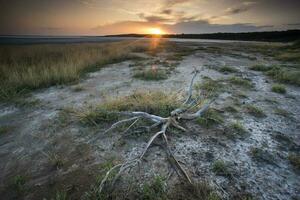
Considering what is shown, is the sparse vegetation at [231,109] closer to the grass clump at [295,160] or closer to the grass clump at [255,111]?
the grass clump at [255,111]

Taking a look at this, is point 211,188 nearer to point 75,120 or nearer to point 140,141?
point 140,141

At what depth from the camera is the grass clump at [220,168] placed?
220 centimetres

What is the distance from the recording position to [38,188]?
2.09 m

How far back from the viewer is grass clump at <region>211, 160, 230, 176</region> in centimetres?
220

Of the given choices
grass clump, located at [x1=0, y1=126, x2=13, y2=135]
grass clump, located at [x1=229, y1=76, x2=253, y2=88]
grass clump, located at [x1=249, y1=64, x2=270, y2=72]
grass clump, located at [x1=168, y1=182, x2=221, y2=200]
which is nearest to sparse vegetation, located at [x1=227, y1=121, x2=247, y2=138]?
grass clump, located at [x1=168, y1=182, x2=221, y2=200]

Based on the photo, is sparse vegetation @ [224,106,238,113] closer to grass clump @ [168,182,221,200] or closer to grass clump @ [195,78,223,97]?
grass clump @ [195,78,223,97]

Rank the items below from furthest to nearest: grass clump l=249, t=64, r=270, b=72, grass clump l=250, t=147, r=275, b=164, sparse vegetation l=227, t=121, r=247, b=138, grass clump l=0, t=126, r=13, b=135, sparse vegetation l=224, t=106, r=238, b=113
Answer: grass clump l=249, t=64, r=270, b=72 → sparse vegetation l=224, t=106, r=238, b=113 → grass clump l=0, t=126, r=13, b=135 → sparse vegetation l=227, t=121, r=247, b=138 → grass clump l=250, t=147, r=275, b=164

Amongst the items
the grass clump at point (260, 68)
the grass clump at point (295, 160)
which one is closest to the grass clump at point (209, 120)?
the grass clump at point (295, 160)

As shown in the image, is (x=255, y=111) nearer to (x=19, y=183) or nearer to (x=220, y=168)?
(x=220, y=168)

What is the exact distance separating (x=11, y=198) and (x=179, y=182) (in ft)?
6.76

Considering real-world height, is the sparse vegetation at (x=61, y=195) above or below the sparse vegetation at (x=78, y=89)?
below

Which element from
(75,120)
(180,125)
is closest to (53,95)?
(75,120)

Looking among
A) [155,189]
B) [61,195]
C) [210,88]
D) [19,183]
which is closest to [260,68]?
[210,88]

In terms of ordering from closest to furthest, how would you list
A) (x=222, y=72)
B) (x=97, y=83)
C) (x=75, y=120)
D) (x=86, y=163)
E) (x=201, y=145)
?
1. (x=86, y=163)
2. (x=201, y=145)
3. (x=75, y=120)
4. (x=97, y=83)
5. (x=222, y=72)
